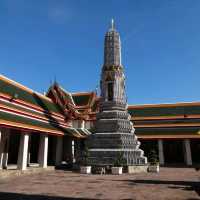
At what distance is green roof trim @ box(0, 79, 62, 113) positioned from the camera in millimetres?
20241

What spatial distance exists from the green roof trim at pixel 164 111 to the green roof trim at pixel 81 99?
6.73 m

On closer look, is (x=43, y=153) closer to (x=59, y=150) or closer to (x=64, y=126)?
(x=59, y=150)

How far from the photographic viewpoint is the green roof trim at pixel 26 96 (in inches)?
797

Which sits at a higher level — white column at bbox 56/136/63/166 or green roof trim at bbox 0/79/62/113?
green roof trim at bbox 0/79/62/113

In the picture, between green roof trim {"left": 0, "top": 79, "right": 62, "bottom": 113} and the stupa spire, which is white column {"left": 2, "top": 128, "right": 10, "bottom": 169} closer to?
green roof trim {"left": 0, "top": 79, "right": 62, "bottom": 113}

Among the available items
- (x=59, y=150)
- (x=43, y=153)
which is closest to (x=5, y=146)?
(x=43, y=153)

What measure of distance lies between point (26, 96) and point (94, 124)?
25.2 ft

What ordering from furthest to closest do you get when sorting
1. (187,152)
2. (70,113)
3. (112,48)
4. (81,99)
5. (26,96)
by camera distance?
(81,99), (70,113), (187,152), (112,48), (26,96)

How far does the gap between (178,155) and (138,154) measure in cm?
1240

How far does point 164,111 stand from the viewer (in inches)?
1294

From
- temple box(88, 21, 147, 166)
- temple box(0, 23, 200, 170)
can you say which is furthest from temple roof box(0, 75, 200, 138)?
temple box(88, 21, 147, 166)

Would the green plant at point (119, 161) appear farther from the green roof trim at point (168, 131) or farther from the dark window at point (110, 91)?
the green roof trim at point (168, 131)

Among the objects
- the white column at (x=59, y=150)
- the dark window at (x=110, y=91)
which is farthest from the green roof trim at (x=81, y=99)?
→ the white column at (x=59, y=150)

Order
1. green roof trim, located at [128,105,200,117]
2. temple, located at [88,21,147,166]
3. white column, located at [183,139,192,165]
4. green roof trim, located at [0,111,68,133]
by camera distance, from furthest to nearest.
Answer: green roof trim, located at [128,105,200,117] → white column, located at [183,139,192,165] → temple, located at [88,21,147,166] → green roof trim, located at [0,111,68,133]
